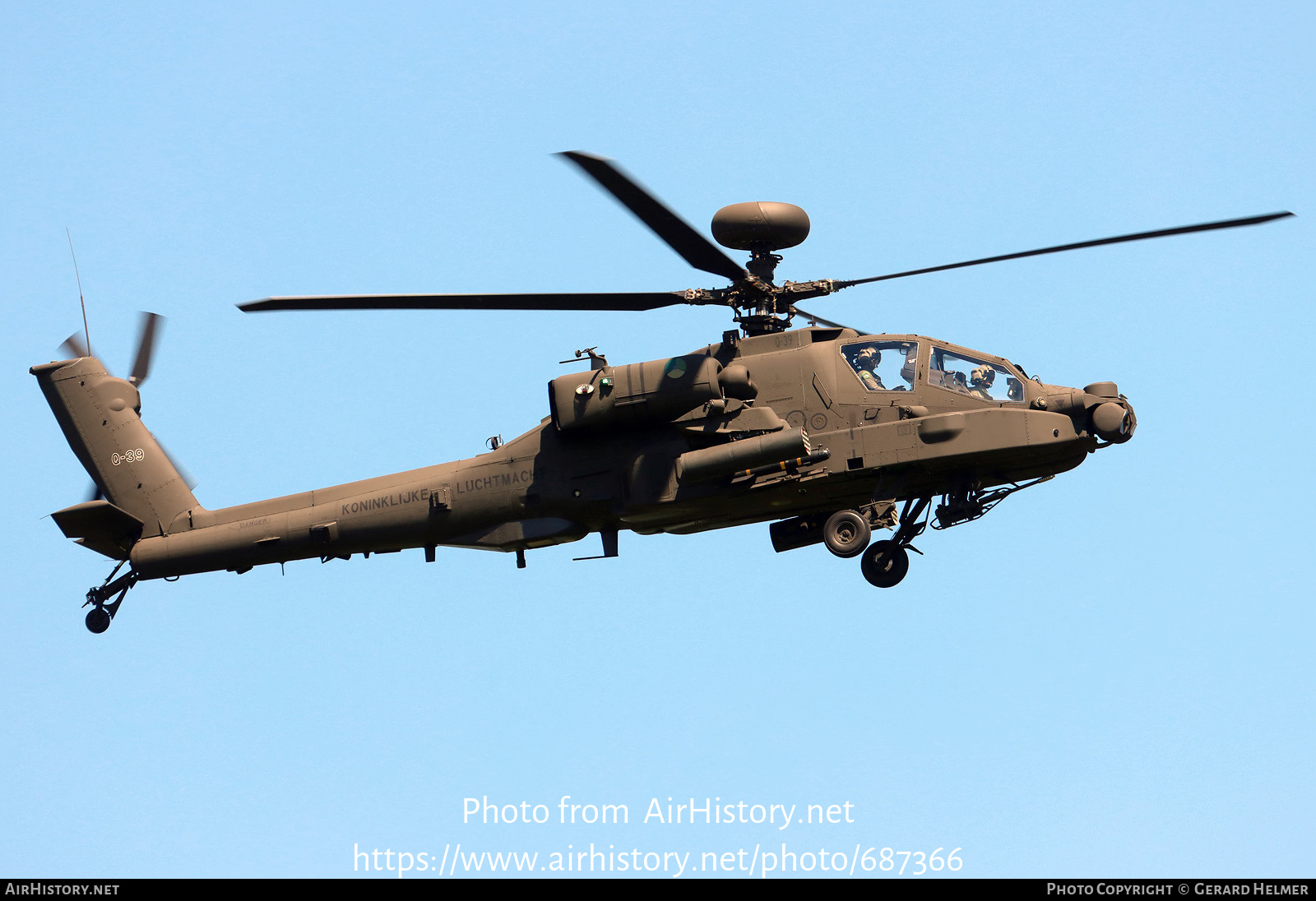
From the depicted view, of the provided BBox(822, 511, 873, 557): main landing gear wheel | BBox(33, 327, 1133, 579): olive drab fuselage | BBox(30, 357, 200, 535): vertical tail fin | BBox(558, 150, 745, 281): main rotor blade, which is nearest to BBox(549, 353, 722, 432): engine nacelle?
BBox(33, 327, 1133, 579): olive drab fuselage

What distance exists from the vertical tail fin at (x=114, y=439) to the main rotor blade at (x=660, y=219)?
9.00 m

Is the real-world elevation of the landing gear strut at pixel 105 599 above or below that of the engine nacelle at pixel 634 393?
below

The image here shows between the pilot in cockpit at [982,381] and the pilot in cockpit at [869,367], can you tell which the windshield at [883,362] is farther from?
the pilot in cockpit at [982,381]

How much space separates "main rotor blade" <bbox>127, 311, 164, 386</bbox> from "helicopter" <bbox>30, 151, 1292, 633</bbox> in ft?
17.1

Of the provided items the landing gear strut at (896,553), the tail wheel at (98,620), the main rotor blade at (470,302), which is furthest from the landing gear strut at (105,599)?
the landing gear strut at (896,553)

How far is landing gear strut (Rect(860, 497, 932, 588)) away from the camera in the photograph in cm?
2144

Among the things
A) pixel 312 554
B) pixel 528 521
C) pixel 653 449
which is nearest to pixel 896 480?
pixel 653 449

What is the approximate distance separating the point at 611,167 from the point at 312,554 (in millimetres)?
8166

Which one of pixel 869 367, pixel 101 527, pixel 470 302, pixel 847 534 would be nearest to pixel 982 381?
pixel 869 367

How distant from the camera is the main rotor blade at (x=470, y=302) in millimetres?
20969

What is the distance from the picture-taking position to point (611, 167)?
1823cm

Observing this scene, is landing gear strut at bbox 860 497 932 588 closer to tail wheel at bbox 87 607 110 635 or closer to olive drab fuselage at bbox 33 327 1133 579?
olive drab fuselage at bbox 33 327 1133 579

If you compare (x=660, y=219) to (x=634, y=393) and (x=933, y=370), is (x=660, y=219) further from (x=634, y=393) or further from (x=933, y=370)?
(x=933, y=370)
